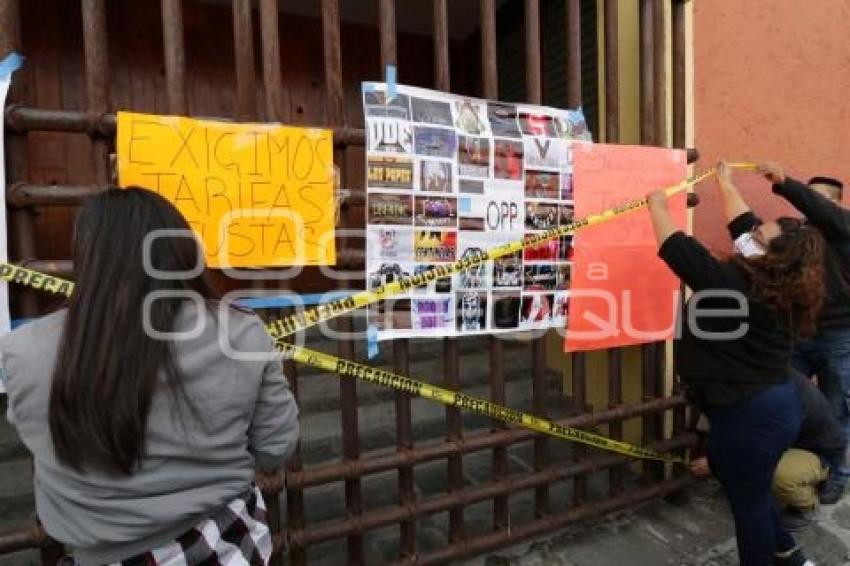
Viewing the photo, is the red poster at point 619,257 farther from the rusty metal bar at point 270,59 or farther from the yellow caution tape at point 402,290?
the rusty metal bar at point 270,59

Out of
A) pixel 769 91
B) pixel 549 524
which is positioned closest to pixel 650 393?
pixel 549 524

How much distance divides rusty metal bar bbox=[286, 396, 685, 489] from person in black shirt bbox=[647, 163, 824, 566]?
0.59m

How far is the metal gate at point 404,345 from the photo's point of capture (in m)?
1.87

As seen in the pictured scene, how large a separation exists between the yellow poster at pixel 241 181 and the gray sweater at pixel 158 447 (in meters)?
0.76

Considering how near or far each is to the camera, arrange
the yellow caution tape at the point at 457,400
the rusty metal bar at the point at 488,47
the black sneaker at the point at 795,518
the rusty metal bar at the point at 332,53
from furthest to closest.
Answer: the black sneaker at the point at 795,518 < the rusty metal bar at the point at 488,47 < the rusty metal bar at the point at 332,53 < the yellow caution tape at the point at 457,400

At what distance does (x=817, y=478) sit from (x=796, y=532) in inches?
13.2

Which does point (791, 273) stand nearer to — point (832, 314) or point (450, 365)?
point (450, 365)

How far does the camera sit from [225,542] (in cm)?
135

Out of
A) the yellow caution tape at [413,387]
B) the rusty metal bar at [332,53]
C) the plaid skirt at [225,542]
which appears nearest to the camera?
the plaid skirt at [225,542]

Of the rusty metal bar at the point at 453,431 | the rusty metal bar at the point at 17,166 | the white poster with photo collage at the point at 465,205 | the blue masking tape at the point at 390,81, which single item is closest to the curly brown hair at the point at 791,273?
the white poster with photo collage at the point at 465,205

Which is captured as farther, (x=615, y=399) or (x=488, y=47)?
(x=615, y=399)

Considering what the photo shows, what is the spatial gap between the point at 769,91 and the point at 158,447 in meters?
3.87

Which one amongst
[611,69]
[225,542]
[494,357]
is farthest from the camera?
[611,69]

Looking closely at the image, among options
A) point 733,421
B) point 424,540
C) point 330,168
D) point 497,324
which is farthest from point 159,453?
point 733,421
